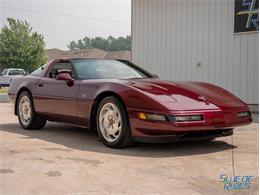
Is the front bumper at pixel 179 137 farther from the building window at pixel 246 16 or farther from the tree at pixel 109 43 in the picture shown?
the tree at pixel 109 43

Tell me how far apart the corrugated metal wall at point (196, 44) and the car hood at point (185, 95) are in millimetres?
5281

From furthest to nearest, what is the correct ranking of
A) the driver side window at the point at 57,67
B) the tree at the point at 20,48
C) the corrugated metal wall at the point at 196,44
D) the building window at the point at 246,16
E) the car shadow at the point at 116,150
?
the tree at the point at 20,48, the corrugated metal wall at the point at 196,44, the building window at the point at 246,16, the driver side window at the point at 57,67, the car shadow at the point at 116,150

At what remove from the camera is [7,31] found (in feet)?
152

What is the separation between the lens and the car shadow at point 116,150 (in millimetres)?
5070

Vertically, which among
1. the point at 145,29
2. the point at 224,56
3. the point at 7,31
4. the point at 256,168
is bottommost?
the point at 256,168

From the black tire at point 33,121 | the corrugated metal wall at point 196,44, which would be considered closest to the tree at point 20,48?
the corrugated metal wall at point 196,44

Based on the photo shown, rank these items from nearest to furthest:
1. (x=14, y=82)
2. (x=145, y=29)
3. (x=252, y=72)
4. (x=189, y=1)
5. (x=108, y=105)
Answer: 1. (x=108, y=105)
2. (x=14, y=82)
3. (x=252, y=72)
4. (x=189, y=1)
5. (x=145, y=29)

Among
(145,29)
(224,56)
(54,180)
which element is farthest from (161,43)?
(54,180)

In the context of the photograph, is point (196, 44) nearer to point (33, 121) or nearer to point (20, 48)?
point (33, 121)

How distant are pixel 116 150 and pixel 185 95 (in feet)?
3.51

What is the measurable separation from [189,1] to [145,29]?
1.58m

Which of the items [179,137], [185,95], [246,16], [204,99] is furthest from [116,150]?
[246,16]

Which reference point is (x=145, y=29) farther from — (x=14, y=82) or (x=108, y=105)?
(x=108, y=105)

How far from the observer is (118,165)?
438cm
